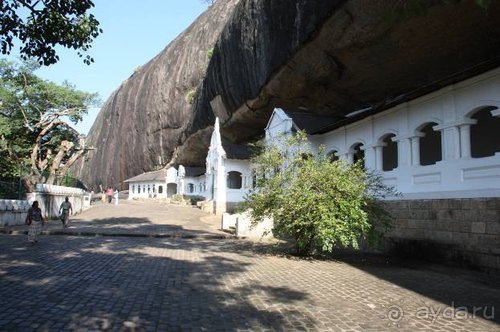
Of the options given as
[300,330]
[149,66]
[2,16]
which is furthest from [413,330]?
[149,66]

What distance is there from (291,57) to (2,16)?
12390 mm

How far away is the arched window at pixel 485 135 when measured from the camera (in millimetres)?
14531

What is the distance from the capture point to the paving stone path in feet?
17.7

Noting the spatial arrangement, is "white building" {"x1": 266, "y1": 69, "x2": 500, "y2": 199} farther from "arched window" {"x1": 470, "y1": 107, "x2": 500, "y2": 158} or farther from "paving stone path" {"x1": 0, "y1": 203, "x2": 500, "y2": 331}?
"paving stone path" {"x1": 0, "y1": 203, "x2": 500, "y2": 331}

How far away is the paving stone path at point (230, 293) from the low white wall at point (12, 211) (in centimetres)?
733

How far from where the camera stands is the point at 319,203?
10930 millimetres

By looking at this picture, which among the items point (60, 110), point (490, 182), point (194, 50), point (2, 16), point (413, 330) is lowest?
point (413, 330)

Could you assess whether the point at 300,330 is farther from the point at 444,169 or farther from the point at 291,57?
the point at 291,57

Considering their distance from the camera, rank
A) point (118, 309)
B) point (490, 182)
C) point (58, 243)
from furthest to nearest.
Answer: point (58, 243) → point (490, 182) → point (118, 309)

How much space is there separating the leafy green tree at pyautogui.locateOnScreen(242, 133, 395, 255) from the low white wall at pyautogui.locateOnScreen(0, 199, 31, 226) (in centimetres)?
1174

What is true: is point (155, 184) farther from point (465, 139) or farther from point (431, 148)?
point (465, 139)

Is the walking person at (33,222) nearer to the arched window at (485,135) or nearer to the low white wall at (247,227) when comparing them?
the low white wall at (247,227)

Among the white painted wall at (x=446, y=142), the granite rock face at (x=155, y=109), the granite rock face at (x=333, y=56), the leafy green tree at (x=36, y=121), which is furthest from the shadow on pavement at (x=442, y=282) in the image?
the granite rock face at (x=155, y=109)

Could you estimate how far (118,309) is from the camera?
5.79 metres
